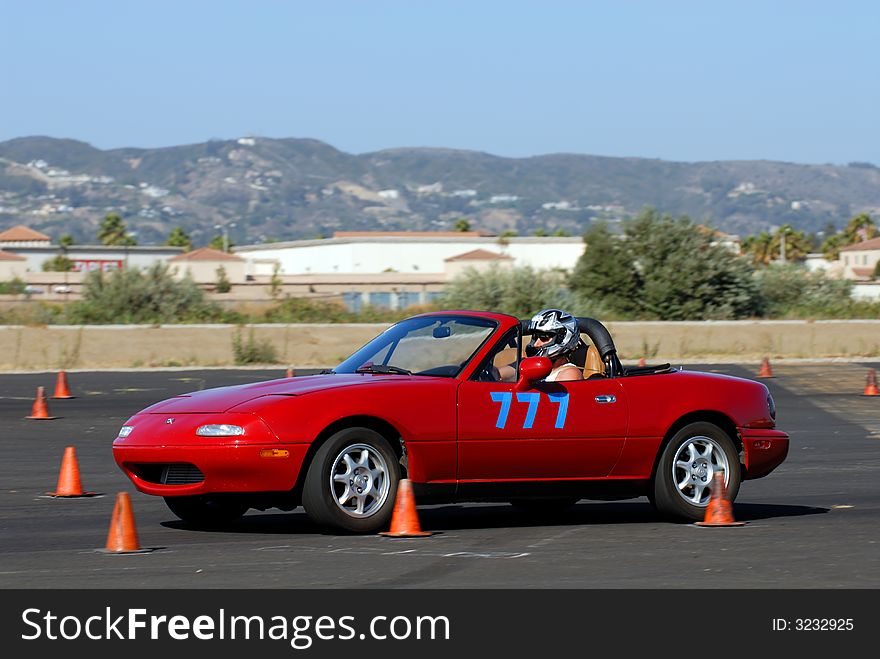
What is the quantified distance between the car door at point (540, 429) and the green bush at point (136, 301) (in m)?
27.8

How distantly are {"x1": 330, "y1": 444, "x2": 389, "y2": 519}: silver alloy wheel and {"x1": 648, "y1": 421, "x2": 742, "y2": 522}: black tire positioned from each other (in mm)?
2184

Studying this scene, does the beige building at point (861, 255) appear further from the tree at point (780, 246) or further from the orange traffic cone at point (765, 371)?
the orange traffic cone at point (765, 371)

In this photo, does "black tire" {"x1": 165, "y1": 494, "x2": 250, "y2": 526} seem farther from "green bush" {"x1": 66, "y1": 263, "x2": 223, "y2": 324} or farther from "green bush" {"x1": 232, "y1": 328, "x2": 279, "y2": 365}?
"green bush" {"x1": 66, "y1": 263, "x2": 223, "y2": 324}

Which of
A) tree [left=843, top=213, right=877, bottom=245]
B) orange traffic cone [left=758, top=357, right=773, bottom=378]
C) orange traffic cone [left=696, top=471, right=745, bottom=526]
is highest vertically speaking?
tree [left=843, top=213, right=877, bottom=245]

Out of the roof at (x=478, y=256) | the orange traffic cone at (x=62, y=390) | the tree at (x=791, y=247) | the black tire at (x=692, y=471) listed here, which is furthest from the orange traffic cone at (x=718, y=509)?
the tree at (x=791, y=247)

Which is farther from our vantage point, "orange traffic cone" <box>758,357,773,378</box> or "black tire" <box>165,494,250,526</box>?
"orange traffic cone" <box>758,357,773,378</box>

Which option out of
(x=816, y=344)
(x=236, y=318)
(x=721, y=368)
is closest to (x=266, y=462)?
(x=721, y=368)

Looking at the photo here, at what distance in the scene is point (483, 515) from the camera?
36.6ft

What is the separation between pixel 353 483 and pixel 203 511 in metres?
1.44

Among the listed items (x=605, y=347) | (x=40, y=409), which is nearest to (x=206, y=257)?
(x=40, y=409)

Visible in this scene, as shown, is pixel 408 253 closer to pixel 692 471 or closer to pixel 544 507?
pixel 544 507

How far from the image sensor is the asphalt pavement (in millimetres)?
7617

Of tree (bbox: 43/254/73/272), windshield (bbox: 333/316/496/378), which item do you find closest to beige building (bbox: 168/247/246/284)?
tree (bbox: 43/254/73/272)

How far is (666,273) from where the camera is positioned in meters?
38.4
